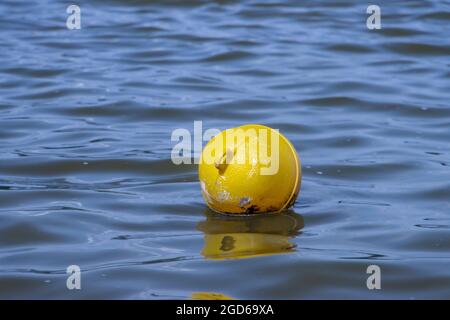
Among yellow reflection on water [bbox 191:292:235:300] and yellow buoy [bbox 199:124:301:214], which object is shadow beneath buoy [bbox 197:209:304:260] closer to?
yellow buoy [bbox 199:124:301:214]

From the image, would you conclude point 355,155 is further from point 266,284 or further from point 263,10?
point 263,10

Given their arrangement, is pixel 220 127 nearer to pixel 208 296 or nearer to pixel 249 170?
pixel 249 170

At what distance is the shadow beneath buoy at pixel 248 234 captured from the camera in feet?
18.7

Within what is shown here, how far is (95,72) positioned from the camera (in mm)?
11148

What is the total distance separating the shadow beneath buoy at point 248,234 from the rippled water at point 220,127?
0.02 meters

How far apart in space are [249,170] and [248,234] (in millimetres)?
387

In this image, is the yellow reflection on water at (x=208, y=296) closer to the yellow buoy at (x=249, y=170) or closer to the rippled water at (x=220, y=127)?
the rippled water at (x=220, y=127)

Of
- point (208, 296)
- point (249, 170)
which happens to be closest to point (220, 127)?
point (249, 170)

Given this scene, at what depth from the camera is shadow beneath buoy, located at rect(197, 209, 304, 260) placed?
569cm

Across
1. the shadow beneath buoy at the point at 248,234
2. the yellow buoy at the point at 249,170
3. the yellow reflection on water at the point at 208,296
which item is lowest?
the yellow reflection on water at the point at 208,296

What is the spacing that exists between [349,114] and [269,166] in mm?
3592

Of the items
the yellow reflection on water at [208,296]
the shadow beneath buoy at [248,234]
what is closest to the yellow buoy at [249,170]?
the shadow beneath buoy at [248,234]

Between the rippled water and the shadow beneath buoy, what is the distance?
0.02 meters

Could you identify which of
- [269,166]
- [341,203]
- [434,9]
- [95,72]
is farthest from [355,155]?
[434,9]
